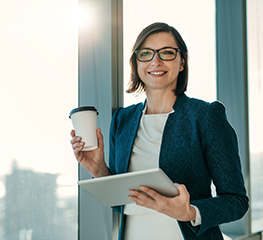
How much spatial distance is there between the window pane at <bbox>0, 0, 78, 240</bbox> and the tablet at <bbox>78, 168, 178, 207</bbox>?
372mm

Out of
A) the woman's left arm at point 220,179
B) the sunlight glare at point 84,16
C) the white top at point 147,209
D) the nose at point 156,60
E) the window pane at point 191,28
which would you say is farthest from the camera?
the window pane at point 191,28

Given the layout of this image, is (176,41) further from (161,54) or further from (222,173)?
(222,173)

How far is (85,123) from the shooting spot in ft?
Answer: 4.09

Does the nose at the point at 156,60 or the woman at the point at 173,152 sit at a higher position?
the nose at the point at 156,60

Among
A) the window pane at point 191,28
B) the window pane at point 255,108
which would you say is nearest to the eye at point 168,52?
the window pane at point 191,28

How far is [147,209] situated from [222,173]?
11.8 inches

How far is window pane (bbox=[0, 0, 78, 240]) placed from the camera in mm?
1312

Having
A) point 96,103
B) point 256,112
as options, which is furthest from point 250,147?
point 96,103

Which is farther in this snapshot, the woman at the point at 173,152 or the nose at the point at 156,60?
the nose at the point at 156,60

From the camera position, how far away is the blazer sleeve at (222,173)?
116 cm

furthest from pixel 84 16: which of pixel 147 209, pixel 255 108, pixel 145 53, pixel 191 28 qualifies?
pixel 255 108

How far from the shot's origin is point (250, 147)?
295 centimetres

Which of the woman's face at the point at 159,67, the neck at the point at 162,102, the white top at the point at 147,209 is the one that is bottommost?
the white top at the point at 147,209

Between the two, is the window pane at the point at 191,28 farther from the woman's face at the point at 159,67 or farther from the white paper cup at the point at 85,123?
the white paper cup at the point at 85,123
